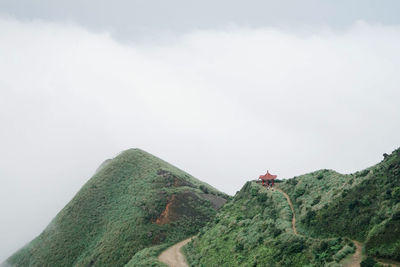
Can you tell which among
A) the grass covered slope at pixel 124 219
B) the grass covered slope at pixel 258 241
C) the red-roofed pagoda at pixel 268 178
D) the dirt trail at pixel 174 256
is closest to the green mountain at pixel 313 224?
the grass covered slope at pixel 258 241

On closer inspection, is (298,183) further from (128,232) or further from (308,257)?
(128,232)

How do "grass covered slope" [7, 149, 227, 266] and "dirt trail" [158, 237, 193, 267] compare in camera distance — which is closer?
"dirt trail" [158, 237, 193, 267]

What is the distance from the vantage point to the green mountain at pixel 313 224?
37.2 meters

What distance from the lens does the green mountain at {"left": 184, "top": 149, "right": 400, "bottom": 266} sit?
3722 cm

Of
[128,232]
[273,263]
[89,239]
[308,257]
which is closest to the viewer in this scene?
[308,257]

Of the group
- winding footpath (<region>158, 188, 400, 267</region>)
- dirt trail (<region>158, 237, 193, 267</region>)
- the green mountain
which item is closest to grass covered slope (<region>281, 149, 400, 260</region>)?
the green mountain

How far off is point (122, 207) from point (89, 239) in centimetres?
1059

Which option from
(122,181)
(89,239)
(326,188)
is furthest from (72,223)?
(326,188)

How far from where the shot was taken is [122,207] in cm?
8938

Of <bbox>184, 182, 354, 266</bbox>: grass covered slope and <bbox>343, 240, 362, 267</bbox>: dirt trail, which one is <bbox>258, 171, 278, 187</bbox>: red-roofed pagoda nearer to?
<bbox>184, 182, 354, 266</bbox>: grass covered slope

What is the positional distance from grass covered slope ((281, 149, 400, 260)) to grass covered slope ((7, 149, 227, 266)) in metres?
29.6

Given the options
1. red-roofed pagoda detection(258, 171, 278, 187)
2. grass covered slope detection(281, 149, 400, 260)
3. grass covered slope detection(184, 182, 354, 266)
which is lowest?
grass covered slope detection(184, 182, 354, 266)

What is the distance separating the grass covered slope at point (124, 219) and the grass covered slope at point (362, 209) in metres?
29.6

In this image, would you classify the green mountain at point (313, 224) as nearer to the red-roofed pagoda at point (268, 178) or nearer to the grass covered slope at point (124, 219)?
the red-roofed pagoda at point (268, 178)
